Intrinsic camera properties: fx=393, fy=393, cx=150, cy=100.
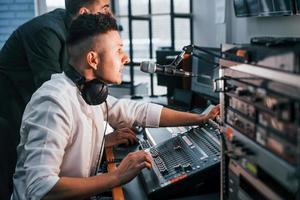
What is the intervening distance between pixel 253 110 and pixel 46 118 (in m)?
0.65

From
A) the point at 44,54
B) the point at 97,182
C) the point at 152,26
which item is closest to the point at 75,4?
the point at 44,54

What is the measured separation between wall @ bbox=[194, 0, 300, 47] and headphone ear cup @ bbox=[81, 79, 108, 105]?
34.2 inches

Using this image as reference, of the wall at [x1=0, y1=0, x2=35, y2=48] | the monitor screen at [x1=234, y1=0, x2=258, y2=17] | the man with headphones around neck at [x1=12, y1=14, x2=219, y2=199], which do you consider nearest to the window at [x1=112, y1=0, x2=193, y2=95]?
the wall at [x1=0, y1=0, x2=35, y2=48]

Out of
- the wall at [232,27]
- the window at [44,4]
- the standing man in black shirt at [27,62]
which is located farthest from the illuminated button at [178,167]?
the window at [44,4]

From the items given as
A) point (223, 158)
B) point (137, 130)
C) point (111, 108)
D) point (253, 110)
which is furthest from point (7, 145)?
point (253, 110)

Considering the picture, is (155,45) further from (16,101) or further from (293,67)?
(293,67)

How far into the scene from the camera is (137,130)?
6.98 ft

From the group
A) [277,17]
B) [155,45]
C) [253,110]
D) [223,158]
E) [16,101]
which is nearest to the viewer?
[253,110]

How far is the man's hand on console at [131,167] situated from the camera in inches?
47.1

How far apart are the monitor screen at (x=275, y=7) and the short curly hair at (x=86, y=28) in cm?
75

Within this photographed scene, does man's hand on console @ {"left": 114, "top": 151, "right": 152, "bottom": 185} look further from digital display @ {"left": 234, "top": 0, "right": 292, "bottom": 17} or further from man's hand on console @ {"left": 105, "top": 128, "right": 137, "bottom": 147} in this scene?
digital display @ {"left": 234, "top": 0, "right": 292, "bottom": 17}

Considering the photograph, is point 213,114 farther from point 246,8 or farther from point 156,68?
point 246,8

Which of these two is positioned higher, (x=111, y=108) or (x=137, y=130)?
(x=111, y=108)

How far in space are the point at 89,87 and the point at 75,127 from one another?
0.47ft
